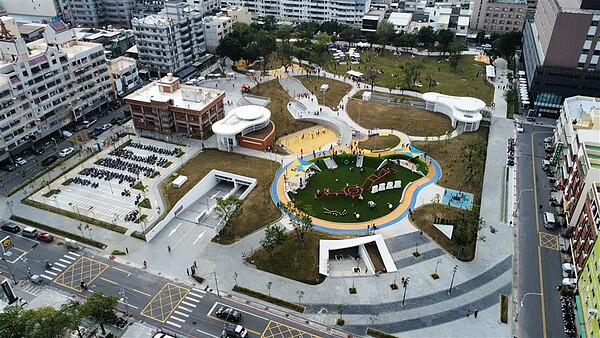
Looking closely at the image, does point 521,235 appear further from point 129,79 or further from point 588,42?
point 129,79

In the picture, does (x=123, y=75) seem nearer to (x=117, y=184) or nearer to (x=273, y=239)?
(x=117, y=184)

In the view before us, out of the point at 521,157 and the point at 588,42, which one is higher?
the point at 588,42

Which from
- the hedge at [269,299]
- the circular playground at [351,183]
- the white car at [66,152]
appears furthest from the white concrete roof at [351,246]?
the white car at [66,152]

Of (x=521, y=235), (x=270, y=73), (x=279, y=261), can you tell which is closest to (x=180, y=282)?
(x=279, y=261)

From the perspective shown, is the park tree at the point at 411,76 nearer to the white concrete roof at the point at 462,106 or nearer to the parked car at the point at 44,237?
the white concrete roof at the point at 462,106

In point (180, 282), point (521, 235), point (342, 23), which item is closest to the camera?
point (180, 282)

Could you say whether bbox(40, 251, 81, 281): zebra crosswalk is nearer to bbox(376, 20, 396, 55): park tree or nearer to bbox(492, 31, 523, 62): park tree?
bbox(376, 20, 396, 55): park tree

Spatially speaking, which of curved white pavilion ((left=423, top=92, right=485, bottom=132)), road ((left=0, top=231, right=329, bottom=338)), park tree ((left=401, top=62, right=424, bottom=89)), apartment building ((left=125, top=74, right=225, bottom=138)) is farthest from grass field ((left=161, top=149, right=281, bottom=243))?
park tree ((left=401, top=62, right=424, bottom=89))
